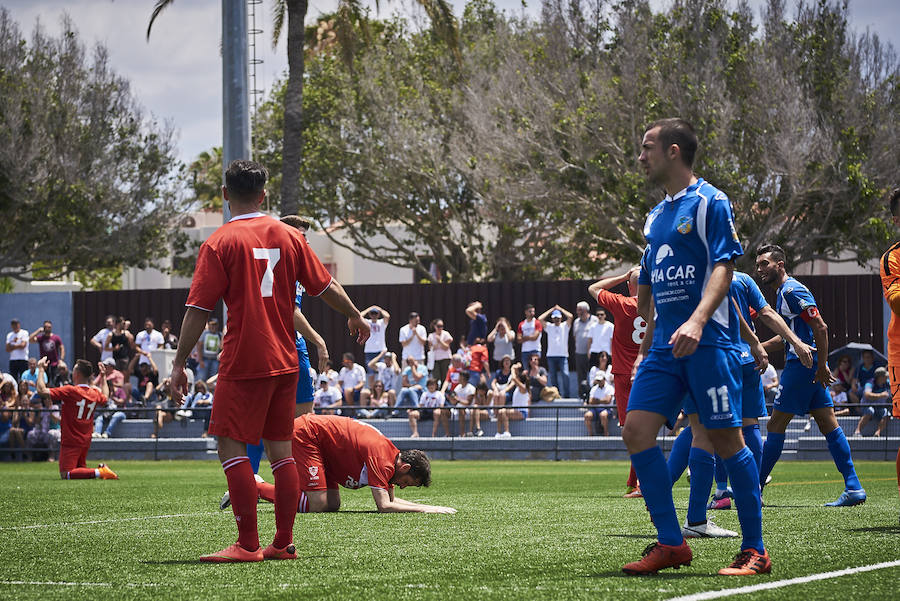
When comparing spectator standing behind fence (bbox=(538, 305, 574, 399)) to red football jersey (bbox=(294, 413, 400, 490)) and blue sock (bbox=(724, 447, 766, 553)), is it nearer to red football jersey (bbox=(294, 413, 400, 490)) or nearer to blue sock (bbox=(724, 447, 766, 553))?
red football jersey (bbox=(294, 413, 400, 490))

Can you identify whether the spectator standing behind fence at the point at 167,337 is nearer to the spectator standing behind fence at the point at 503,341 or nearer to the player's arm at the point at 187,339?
the spectator standing behind fence at the point at 503,341

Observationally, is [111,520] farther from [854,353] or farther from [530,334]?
[854,353]

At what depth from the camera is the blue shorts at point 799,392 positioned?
988cm

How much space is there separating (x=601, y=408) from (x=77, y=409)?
8.67 metres

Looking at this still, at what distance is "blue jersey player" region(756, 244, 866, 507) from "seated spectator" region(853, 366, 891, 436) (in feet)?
27.5

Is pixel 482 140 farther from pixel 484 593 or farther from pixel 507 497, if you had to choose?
pixel 484 593

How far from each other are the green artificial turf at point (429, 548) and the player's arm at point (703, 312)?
104 cm

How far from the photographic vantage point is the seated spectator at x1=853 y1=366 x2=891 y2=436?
18.7m

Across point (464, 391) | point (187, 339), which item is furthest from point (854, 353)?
point (187, 339)

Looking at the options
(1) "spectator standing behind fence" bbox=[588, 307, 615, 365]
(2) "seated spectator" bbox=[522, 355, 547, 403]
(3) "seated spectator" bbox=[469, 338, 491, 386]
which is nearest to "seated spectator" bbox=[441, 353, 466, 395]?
(3) "seated spectator" bbox=[469, 338, 491, 386]

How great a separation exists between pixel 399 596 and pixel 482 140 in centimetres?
2831

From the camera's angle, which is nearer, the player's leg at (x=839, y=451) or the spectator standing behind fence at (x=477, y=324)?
the player's leg at (x=839, y=451)

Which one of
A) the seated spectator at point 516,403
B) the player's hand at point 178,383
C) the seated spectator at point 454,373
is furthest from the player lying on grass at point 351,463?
the seated spectator at point 454,373

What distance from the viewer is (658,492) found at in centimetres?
573
